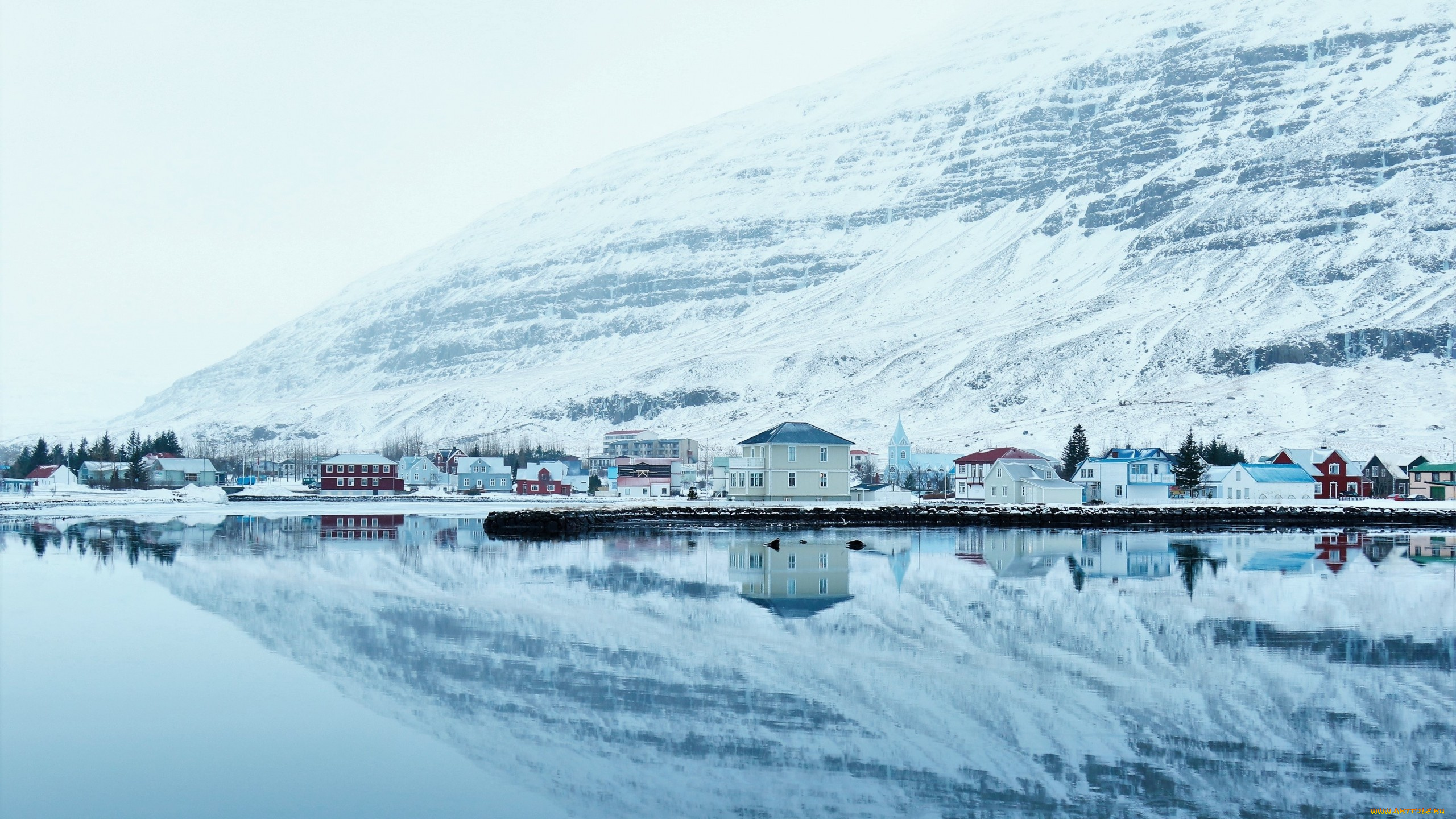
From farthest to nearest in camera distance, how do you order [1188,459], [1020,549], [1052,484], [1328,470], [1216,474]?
[1328,470] < [1216,474] < [1188,459] < [1052,484] < [1020,549]

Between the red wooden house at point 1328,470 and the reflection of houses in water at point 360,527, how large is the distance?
6475 cm

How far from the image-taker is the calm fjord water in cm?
1253

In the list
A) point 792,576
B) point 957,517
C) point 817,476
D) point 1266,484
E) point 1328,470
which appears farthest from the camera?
point 1328,470

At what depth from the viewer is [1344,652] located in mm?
20219

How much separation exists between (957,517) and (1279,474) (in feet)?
115

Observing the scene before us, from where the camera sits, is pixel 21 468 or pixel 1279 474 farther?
pixel 21 468

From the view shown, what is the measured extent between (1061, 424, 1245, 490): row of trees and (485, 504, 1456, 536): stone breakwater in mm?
14949

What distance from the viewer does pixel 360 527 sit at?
191 feet

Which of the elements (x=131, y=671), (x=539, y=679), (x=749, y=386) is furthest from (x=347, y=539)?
(x=749, y=386)

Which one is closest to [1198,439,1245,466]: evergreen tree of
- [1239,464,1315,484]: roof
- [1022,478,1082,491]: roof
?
[1239,464,1315,484]: roof

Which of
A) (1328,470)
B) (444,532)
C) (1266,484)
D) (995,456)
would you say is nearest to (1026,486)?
(1266,484)

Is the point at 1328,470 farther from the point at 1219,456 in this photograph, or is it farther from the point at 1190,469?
the point at 1190,469

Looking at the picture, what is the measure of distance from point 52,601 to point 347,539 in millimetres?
21033

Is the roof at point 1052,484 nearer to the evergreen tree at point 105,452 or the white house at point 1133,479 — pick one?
the white house at point 1133,479
